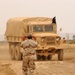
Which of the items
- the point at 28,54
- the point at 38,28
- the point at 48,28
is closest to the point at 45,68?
the point at 28,54

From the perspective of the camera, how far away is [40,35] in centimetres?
3125

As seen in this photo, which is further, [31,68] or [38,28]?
[38,28]

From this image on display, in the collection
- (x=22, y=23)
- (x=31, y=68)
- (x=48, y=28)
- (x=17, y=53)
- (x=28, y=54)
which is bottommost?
(x=17, y=53)

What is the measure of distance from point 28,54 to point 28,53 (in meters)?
0.05

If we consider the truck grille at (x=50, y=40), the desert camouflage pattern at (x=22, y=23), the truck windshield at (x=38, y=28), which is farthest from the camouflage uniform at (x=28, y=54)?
the desert camouflage pattern at (x=22, y=23)

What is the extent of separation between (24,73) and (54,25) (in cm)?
1571

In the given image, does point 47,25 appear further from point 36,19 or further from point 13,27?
point 13,27

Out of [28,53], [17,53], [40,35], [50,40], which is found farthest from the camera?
[17,53]

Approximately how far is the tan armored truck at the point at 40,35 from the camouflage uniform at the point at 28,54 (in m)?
13.4

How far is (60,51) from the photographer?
3231 cm

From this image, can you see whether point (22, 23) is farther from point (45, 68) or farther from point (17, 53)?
point (45, 68)

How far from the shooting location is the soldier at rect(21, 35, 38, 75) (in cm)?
1680

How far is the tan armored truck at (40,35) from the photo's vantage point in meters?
31.3

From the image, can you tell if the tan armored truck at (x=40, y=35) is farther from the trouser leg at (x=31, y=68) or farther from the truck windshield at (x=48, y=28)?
the trouser leg at (x=31, y=68)
